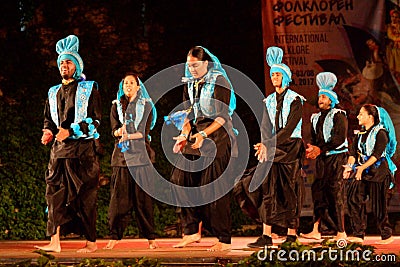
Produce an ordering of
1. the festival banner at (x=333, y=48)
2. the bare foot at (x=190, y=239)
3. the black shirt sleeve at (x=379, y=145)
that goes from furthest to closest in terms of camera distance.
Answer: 1. the festival banner at (x=333, y=48)
2. the black shirt sleeve at (x=379, y=145)
3. the bare foot at (x=190, y=239)

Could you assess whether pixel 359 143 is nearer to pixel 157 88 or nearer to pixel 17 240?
pixel 157 88

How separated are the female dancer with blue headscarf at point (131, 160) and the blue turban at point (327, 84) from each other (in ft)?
6.73

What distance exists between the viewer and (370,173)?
34.5 ft

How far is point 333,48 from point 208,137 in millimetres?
2944

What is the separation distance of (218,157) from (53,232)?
1.56 meters

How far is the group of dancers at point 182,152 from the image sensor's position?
29.9ft

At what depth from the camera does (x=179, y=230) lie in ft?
40.2

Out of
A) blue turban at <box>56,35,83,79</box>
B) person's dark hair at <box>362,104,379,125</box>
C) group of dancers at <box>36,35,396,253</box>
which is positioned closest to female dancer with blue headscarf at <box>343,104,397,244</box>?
person's dark hair at <box>362,104,379,125</box>

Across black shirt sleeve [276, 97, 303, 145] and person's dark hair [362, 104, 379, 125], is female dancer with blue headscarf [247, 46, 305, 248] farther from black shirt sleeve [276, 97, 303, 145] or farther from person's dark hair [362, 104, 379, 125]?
person's dark hair [362, 104, 379, 125]

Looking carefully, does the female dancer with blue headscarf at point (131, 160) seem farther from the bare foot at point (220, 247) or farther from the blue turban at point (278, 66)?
the blue turban at point (278, 66)

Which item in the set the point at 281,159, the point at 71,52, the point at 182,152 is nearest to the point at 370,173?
the point at 281,159

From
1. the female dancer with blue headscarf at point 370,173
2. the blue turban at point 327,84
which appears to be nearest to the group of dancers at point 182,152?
the female dancer with blue headscarf at point 370,173

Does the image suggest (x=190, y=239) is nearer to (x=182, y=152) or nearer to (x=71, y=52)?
(x=182, y=152)

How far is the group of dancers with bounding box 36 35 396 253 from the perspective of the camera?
911 cm
